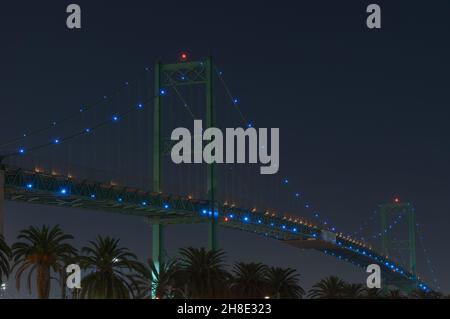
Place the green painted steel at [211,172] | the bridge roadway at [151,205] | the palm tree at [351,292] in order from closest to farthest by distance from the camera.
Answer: the bridge roadway at [151,205] < the palm tree at [351,292] < the green painted steel at [211,172]

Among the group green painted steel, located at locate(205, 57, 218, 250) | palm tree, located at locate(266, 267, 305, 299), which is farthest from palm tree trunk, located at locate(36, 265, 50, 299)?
green painted steel, located at locate(205, 57, 218, 250)

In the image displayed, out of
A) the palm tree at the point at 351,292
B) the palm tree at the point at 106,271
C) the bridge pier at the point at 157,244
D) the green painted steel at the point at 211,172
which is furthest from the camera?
the green painted steel at the point at 211,172

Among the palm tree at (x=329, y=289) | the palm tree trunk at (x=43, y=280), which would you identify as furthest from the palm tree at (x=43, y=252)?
the palm tree at (x=329, y=289)


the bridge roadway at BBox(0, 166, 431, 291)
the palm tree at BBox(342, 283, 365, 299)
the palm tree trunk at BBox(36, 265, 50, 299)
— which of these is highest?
the bridge roadway at BBox(0, 166, 431, 291)

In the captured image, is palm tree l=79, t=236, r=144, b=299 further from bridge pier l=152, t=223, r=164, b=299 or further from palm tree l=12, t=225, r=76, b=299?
bridge pier l=152, t=223, r=164, b=299

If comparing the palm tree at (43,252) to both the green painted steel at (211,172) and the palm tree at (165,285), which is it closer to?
the palm tree at (165,285)

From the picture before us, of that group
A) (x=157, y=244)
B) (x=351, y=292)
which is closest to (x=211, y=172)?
(x=157, y=244)
